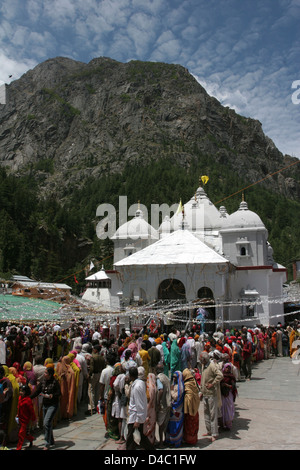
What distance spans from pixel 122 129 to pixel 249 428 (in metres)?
120

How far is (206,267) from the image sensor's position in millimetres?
24516

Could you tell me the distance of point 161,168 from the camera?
9438 cm

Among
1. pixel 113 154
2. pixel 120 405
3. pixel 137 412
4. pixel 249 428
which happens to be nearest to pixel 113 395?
pixel 120 405

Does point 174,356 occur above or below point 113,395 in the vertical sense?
above

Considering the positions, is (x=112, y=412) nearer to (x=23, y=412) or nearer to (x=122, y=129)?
Result: (x=23, y=412)

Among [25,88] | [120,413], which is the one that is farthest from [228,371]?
[25,88]

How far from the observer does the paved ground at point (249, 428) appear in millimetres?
7258

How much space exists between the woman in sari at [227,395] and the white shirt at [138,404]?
7.30 ft

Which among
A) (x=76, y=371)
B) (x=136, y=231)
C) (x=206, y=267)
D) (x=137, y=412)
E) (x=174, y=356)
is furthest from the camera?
(x=136, y=231)

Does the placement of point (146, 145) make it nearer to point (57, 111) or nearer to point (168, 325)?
point (57, 111)

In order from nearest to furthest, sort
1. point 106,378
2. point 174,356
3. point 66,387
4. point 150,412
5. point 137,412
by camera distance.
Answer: point 137,412 → point 150,412 → point 106,378 → point 66,387 → point 174,356

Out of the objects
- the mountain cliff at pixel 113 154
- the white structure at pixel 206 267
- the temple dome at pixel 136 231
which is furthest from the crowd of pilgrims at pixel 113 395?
the mountain cliff at pixel 113 154

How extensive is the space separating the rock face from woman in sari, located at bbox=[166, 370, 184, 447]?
3995 inches

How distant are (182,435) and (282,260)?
6092 centimetres
